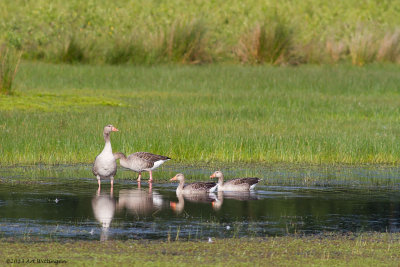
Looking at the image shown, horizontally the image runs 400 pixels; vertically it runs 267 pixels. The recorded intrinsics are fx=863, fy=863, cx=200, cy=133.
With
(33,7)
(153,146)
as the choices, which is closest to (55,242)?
(153,146)

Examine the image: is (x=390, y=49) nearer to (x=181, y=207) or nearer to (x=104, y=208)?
(x=181, y=207)

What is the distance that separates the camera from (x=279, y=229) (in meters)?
11.5

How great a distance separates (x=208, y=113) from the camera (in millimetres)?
23891

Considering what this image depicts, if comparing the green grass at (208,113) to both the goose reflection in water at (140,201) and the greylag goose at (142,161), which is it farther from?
the goose reflection in water at (140,201)

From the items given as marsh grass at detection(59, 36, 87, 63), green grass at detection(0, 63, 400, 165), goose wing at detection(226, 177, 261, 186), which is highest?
marsh grass at detection(59, 36, 87, 63)

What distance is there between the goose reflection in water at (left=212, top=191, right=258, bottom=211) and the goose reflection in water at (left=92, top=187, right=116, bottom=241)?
1689mm

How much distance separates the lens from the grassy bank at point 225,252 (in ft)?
31.6

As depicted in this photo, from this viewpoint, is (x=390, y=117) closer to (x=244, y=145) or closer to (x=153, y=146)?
(x=244, y=145)

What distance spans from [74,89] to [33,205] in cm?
1729

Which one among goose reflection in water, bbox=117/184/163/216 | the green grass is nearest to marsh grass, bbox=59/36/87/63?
the green grass

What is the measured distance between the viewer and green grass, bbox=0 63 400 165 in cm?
1850

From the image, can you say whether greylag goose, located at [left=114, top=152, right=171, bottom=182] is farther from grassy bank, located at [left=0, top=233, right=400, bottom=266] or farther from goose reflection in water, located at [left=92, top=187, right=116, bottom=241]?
grassy bank, located at [left=0, top=233, right=400, bottom=266]

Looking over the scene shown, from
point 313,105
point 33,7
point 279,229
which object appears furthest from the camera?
point 33,7

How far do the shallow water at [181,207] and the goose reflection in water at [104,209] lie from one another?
1cm
